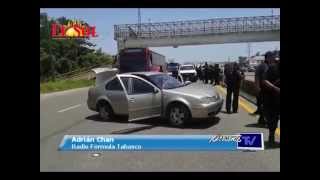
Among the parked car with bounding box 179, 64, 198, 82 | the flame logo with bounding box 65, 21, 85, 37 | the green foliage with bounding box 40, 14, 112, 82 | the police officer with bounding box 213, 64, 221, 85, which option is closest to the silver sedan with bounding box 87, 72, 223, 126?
the green foliage with bounding box 40, 14, 112, 82

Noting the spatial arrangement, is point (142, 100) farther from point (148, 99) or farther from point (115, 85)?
Answer: point (115, 85)

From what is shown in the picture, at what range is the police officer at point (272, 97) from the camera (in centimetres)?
784

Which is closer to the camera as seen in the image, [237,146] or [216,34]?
[237,146]

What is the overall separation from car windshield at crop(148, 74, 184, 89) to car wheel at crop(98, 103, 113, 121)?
746mm

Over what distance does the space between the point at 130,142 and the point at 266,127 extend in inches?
101

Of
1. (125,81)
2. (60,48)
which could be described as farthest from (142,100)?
(60,48)

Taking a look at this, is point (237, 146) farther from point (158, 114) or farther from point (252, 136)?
point (158, 114)

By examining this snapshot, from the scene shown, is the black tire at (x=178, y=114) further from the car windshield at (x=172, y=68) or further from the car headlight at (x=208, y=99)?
the car windshield at (x=172, y=68)
